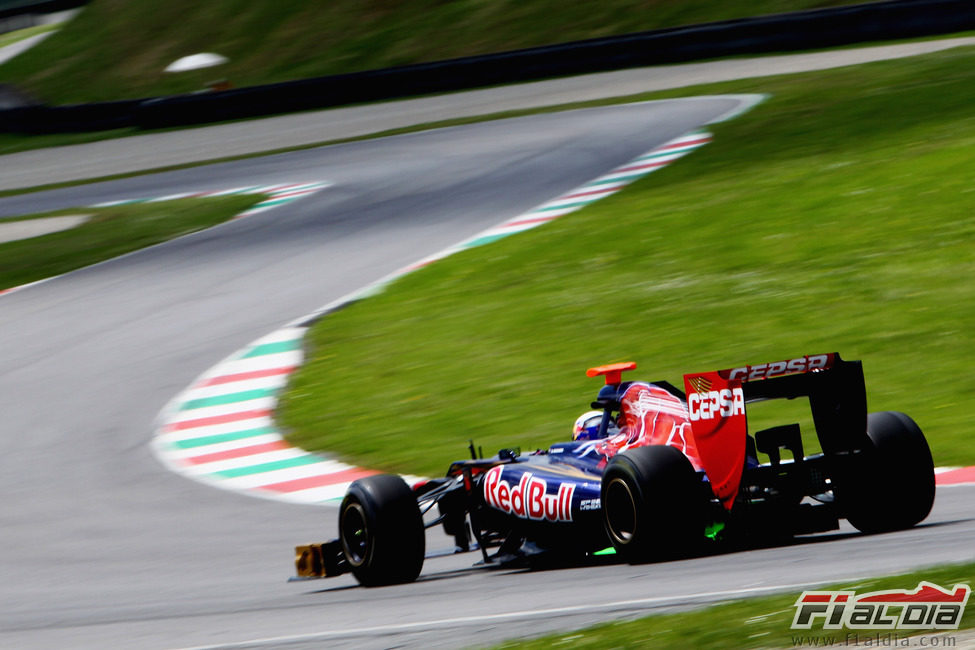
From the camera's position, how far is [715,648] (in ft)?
13.9

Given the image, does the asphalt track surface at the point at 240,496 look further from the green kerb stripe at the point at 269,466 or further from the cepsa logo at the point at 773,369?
the cepsa logo at the point at 773,369

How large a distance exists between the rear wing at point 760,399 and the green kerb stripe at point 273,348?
820 centimetres

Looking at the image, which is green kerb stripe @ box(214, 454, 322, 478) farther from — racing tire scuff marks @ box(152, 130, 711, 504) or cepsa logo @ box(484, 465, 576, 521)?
cepsa logo @ box(484, 465, 576, 521)

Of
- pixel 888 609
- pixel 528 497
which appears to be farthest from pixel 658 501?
pixel 888 609

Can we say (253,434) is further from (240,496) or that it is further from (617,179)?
(617,179)

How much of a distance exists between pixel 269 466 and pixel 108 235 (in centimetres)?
1241

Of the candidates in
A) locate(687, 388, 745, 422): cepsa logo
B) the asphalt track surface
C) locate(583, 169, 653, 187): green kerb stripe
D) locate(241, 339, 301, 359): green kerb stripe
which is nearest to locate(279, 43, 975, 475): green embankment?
locate(241, 339, 301, 359): green kerb stripe

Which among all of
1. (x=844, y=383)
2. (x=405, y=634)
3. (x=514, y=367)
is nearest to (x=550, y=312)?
(x=514, y=367)

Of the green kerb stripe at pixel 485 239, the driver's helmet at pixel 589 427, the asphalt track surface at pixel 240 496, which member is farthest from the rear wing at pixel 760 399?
the green kerb stripe at pixel 485 239

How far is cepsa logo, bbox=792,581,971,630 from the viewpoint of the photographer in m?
4.08

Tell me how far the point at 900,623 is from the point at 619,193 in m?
14.9

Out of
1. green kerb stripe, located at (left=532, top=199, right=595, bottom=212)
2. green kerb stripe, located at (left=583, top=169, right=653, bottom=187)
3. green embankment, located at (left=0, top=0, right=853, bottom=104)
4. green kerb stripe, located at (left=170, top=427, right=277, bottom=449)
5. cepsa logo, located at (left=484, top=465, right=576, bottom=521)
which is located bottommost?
green kerb stripe, located at (left=170, top=427, right=277, bottom=449)

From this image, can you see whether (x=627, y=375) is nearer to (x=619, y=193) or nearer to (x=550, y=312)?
(x=550, y=312)

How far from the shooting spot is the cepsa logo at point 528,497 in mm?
6562
